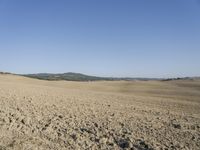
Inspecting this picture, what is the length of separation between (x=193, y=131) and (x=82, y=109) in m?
6.55

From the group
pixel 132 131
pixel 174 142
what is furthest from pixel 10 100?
pixel 174 142

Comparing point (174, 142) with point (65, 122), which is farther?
point (65, 122)

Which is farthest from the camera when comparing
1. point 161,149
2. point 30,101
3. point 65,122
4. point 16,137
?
point 30,101

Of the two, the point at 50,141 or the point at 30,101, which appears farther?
the point at 30,101

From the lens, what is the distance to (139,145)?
1132 centimetres

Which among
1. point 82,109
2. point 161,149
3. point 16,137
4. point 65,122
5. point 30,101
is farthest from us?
point 30,101

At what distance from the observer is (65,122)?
14.6 m

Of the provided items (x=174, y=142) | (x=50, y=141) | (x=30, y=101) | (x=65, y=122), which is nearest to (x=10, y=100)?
(x=30, y=101)

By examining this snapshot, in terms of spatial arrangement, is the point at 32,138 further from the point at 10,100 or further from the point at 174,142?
the point at 10,100

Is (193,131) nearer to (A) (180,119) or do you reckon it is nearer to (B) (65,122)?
(A) (180,119)

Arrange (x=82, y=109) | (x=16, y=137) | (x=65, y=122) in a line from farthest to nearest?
(x=82, y=109) < (x=65, y=122) < (x=16, y=137)

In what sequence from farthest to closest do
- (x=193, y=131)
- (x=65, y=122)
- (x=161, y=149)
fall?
(x=65, y=122) → (x=193, y=131) → (x=161, y=149)

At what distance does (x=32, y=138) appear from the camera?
13.0 metres

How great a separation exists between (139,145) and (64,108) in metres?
6.95
